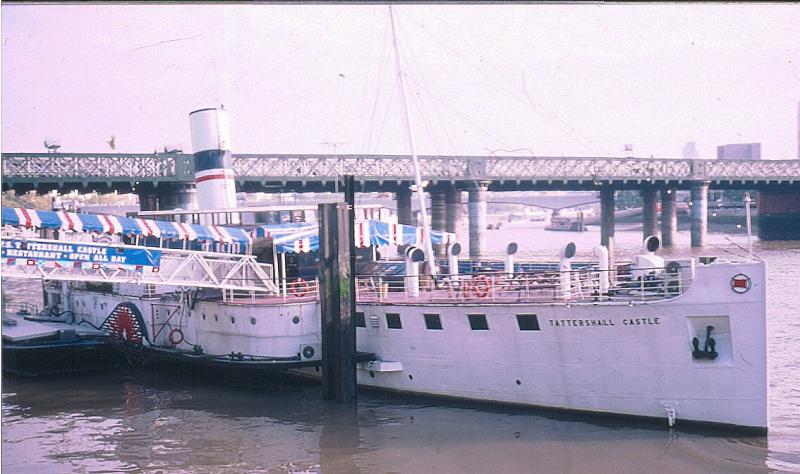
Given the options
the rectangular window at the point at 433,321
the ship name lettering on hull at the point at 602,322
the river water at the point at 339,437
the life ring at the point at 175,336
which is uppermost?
the ship name lettering on hull at the point at 602,322

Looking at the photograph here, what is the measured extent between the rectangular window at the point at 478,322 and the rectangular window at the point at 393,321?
264cm

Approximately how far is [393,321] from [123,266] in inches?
362

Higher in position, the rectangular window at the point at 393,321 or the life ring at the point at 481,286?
the life ring at the point at 481,286

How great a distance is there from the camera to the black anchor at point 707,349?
71.8 feet

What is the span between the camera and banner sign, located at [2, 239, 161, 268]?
24.9 meters

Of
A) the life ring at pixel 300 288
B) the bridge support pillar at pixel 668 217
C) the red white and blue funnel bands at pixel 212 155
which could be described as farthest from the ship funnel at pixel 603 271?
the bridge support pillar at pixel 668 217

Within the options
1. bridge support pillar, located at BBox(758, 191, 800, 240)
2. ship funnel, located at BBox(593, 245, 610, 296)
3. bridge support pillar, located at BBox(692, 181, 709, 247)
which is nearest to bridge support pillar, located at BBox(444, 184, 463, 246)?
bridge support pillar, located at BBox(692, 181, 709, 247)

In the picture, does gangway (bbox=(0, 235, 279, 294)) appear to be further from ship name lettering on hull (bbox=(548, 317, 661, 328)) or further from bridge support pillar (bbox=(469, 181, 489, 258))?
bridge support pillar (bbox=(469, 181, 489, 258))

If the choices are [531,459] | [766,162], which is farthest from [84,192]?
[766,162]

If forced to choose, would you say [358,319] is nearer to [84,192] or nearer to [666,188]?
[84,192]

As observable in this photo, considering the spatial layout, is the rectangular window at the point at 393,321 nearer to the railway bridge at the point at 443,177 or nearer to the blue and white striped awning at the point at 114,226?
the blue and white striped awning at the point at 114,226

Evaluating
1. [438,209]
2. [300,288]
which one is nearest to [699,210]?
[438,209]

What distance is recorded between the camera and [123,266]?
26.8 m

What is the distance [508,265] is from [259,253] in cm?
1002
